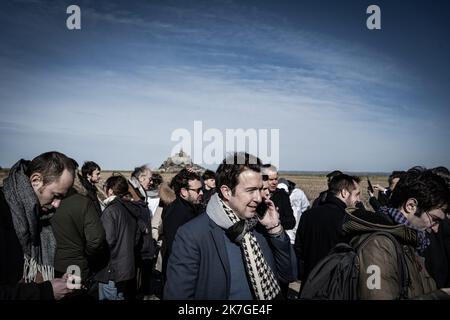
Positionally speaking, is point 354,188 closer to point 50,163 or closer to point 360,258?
point 360,258

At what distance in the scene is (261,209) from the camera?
3078 mm

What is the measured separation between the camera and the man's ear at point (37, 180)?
2.83m

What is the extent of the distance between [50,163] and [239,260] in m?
1.79

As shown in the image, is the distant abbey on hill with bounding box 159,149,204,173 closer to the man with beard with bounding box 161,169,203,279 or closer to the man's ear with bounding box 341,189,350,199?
the man with beard with bounding box 161,169,203,279

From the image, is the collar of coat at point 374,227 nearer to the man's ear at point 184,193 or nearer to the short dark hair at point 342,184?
the short dark hair at point 342,184

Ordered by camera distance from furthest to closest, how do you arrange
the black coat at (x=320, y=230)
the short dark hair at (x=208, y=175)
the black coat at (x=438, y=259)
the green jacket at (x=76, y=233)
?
the short dark hair at (x=208, y=175) < the black coat at (x=320, y=230) < the green jacket at (x=76, y=233) < the black coat at (x=438, y=259)

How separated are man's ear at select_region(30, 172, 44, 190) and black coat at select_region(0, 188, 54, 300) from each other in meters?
0.29

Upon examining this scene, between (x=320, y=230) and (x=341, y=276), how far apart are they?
2.52 metres

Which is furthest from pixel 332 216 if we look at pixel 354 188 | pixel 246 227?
pixel 246 227

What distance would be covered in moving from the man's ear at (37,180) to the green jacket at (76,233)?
1557 millimetres

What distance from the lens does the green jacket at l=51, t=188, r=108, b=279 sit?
428 cm

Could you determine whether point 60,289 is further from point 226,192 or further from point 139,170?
A: point 139,170

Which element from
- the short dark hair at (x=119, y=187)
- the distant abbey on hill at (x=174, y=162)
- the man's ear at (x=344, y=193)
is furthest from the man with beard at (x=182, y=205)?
the distant abbey on hill at (x=174, y=162)
